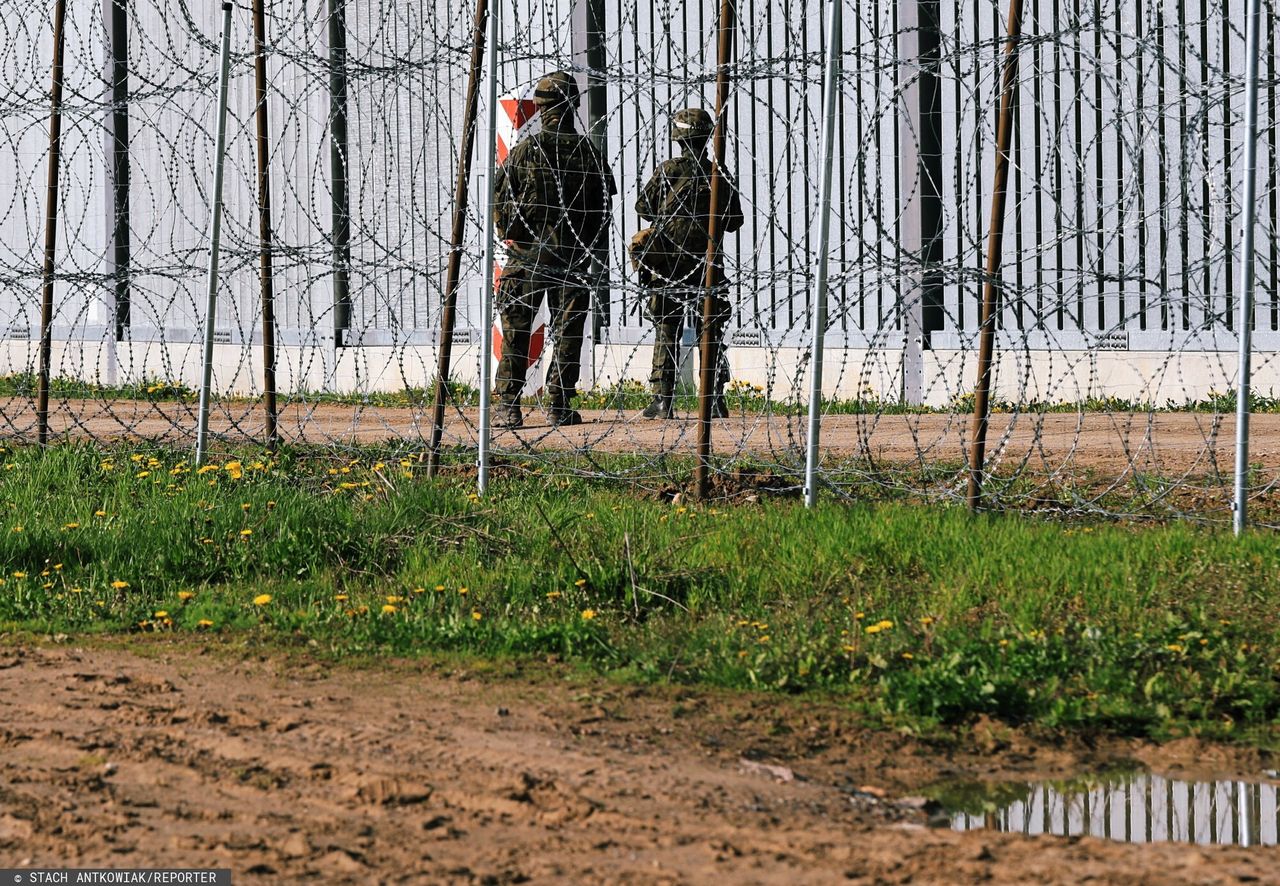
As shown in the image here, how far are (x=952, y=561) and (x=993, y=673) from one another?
5.02ft

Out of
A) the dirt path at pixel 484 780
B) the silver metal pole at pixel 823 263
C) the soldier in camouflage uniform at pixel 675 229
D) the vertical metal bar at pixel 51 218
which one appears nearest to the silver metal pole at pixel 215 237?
the vertical metal bar at pixel 51 218

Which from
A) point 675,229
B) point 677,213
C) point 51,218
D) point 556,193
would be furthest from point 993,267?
point 51,218

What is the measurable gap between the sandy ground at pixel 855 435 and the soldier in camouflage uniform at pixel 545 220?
0.38 meters

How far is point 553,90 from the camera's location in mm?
11922

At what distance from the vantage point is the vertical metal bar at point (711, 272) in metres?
8.61

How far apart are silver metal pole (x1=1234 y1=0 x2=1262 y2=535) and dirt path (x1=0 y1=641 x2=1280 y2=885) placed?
2.68 metres

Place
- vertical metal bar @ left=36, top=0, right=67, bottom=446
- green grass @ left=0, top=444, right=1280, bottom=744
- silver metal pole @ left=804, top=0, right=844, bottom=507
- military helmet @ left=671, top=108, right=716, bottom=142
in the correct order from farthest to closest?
military helmet @ left=671, top=108, right=716, bottom=142 → vertical metal bar @ left=36, top=0, right=67, bottom=446 → silver metal pole @ left=804, top=0, right=844, bottom=507 → green grass @ left=0, top=444, right=1280, bottom=744

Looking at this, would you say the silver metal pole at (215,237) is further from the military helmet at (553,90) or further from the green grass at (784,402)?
the military helmet at (553,90)

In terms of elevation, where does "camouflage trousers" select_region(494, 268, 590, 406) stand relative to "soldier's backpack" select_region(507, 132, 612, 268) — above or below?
below

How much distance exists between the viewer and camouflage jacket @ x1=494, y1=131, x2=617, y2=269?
38.9 feet

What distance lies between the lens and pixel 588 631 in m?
6.23

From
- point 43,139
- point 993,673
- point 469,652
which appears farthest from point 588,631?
point 43,139

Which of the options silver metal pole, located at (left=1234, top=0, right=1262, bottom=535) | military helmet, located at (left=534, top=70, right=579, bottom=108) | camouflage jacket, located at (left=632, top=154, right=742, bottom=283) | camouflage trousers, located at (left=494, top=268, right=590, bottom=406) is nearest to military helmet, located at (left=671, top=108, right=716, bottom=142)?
camouflage jacket, located at (left=632, top=154, right=742, bottom=283)

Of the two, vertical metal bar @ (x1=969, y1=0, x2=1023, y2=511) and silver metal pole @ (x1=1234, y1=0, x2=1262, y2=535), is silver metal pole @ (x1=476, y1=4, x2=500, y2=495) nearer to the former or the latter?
vertical metal bar @ (x1=969, y1=0, x2=1023, y2=511)
